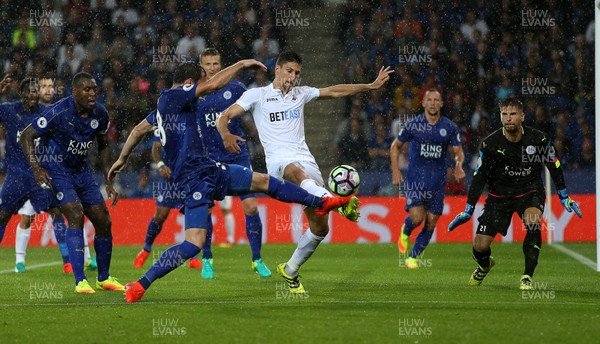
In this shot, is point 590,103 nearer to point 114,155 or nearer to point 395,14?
point 395,14

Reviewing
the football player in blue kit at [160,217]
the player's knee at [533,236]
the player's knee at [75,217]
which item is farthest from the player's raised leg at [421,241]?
the player's knee at [75,217]

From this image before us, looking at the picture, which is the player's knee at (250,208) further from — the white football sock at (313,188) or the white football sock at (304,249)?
the white football sock at (313,188)

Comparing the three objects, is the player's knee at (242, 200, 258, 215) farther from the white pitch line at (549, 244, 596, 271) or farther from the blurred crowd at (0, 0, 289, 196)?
the blurred crowd at (0, 0, 289, 196)

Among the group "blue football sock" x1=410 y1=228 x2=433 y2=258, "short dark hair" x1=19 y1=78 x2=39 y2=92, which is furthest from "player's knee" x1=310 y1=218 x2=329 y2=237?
"short dark hair" x1=19 y1=78 x2=39 y2=92

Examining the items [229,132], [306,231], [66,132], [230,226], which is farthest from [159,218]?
[230,226]

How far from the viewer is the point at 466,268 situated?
12.5 meters

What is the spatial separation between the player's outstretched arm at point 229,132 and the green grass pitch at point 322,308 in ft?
4.27

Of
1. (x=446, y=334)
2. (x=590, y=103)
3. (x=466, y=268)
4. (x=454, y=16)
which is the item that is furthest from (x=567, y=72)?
(x=446, y=334)

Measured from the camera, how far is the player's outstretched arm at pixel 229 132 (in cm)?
853

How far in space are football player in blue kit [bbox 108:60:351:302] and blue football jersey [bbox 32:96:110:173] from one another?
1.14 m

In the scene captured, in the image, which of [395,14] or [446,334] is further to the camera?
[395,14]

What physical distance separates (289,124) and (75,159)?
2.02m

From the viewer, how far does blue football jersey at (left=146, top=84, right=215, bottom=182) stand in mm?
8312

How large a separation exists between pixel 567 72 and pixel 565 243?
3.70m
